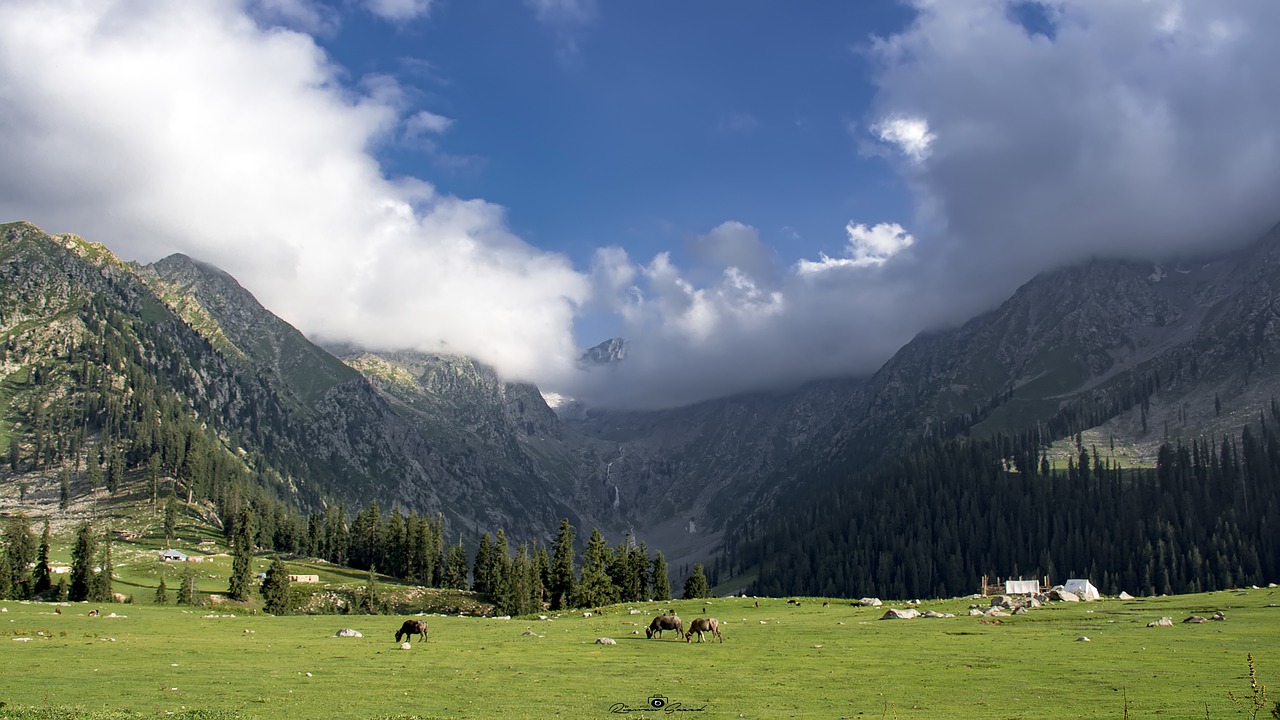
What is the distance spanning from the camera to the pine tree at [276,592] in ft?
402

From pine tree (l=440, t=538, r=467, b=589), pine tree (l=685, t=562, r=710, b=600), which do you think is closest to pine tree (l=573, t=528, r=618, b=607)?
pine tree (l=685, t=562, r=710, b=600)

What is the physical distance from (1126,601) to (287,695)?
90.2 m

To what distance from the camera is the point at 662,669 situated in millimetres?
45406

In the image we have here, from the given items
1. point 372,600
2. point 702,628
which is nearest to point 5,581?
point 372,600

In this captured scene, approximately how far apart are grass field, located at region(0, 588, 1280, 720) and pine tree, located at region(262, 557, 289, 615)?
47154 mm

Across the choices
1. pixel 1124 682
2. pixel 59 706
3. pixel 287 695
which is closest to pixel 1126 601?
pixel 1124 682

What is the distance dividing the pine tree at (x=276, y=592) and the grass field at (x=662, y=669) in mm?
47154

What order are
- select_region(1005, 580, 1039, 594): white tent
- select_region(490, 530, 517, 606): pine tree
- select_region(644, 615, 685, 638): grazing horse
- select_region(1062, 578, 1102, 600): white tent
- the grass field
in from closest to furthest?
1. the grass field
2. select_region(644, 615, 685, 638): grazing horse
3. select_region(1062, 578, 1102, 600): white tent
4. select_region(1005, 580, 1039, 594): white tent
5. select_region(490, 530, 517, 606): pine tree

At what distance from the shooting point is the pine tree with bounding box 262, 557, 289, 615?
4825 inches

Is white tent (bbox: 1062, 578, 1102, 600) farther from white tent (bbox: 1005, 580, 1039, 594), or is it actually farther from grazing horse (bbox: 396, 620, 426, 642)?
grazing horse (bbox: 396, 620, 426, 642)

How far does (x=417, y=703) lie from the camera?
112 ft

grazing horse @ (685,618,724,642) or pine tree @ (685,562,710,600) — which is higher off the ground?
grazing horse @ (685,618,724,642)

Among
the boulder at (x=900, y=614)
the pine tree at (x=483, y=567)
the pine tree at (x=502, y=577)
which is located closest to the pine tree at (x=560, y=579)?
the pine tree at (x=502, y=577)

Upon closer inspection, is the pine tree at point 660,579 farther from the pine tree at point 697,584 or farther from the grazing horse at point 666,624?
the grazing horse at point 666,624
